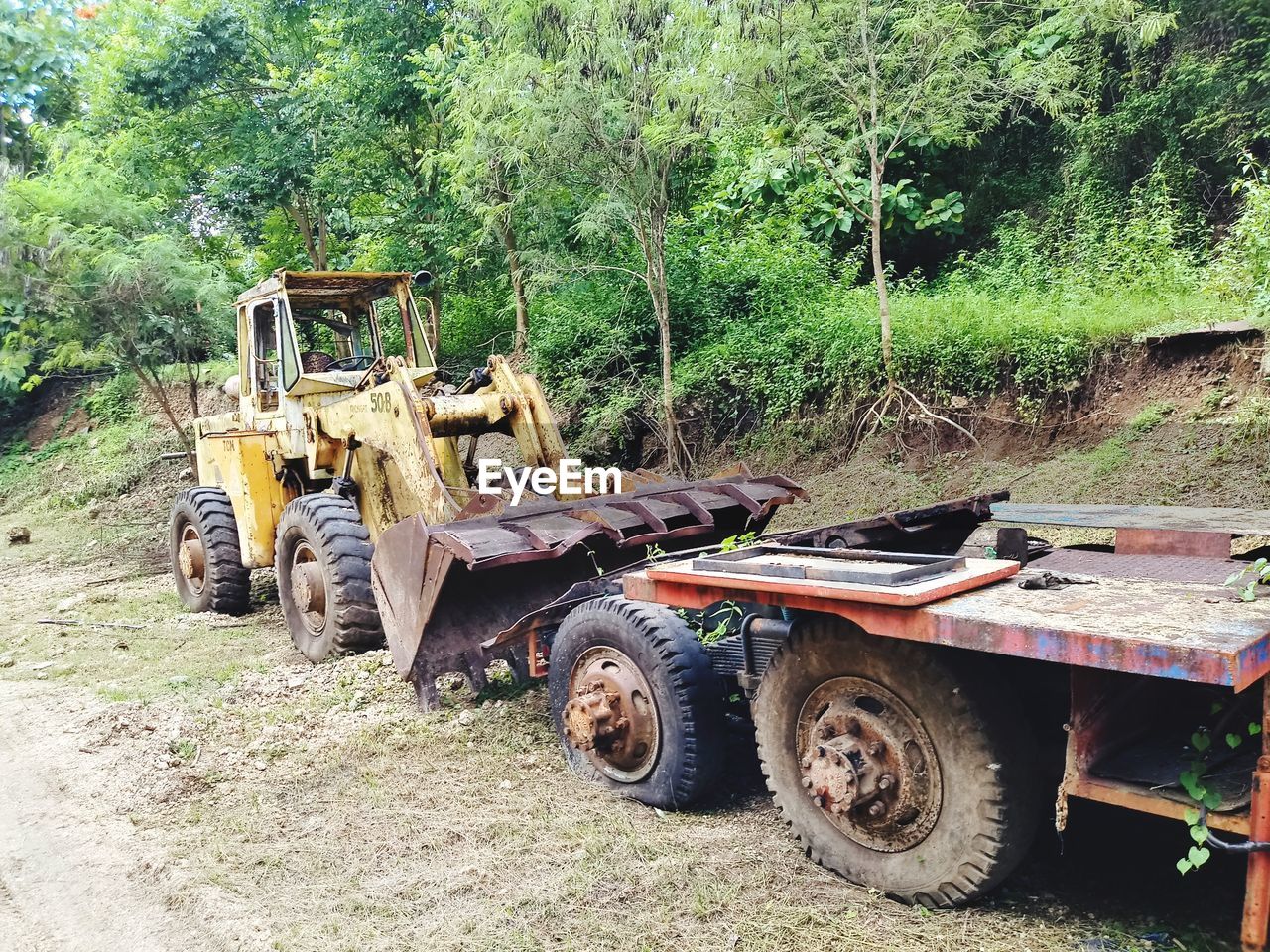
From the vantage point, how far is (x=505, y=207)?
36.0 feet

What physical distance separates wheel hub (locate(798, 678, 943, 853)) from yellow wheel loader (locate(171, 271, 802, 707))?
196 centimetres

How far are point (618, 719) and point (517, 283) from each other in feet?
29.5

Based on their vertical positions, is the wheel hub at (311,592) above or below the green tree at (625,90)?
below

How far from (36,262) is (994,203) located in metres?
13.3

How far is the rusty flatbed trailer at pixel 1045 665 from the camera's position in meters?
2.47

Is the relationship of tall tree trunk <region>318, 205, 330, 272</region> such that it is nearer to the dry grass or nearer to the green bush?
the green bush

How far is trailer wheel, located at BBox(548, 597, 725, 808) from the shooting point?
3.88 m

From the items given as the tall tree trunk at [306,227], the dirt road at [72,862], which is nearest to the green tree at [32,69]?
the tall tree trunk at [306,227]

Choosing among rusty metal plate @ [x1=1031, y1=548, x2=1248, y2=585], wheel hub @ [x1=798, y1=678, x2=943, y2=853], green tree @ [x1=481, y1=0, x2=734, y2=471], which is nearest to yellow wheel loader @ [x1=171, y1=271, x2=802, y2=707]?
wheel hub @ [x1=798, y1=678, x2=943, y2=853]

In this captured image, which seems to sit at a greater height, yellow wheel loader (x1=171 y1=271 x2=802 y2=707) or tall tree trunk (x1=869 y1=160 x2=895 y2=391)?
tall tree trunk (x1=869 y1=160 x2=895 y2=391)

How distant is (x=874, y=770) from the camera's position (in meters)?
3.12

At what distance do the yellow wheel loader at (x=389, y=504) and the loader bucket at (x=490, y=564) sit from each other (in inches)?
0.5

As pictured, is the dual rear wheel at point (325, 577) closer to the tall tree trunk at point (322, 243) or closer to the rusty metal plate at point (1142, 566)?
the rusty metal plate at point (1142, 566)

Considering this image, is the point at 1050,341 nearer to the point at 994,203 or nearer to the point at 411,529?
the point at 994,203
